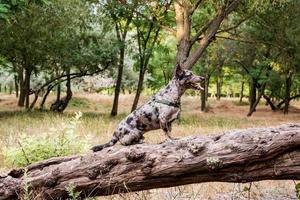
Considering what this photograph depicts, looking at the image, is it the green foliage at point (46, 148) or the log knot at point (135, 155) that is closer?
the log knot at point (135, 155)

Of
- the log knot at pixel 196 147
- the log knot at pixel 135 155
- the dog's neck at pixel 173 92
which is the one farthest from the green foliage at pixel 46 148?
the log knot at pixel 196 147

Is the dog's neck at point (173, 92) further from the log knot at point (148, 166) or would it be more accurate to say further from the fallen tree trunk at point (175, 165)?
the log knot at point (148, 166)

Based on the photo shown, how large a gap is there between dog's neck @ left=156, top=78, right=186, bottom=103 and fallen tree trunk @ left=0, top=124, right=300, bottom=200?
2.47ft

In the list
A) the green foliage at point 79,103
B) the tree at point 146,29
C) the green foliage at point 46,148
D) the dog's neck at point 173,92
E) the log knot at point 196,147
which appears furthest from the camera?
the green foliage at point 79,103

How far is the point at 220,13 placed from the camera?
25062 mm

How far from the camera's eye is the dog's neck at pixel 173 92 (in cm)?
617

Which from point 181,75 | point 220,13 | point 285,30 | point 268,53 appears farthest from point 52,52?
point 181,75

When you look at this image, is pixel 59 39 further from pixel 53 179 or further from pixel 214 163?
pixel 214 163

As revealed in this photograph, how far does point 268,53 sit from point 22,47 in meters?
19.6

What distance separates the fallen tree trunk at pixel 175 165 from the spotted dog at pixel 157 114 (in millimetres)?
417

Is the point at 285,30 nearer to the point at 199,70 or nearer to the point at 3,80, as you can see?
the point at 199,70

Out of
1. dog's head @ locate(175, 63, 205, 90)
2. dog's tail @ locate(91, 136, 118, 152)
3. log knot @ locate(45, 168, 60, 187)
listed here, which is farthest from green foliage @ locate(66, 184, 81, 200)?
dog's head @ locate(175, 63, 205, 90)

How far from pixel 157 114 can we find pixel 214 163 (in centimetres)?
113

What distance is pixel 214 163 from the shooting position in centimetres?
523
